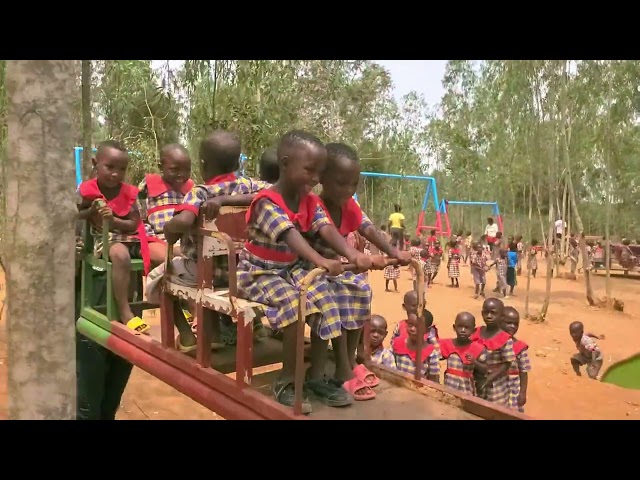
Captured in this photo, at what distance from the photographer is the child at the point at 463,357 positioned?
468 cm

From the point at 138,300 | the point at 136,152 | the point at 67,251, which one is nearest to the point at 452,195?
the point at 136,152

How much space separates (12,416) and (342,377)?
1444mm

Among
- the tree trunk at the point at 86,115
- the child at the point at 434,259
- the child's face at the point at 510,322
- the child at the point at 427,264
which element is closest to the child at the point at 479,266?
the child at the point at 427,264

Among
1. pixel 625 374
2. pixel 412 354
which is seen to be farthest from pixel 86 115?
pixel 625 374

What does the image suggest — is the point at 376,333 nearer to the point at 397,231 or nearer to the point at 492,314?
the point at 492,314

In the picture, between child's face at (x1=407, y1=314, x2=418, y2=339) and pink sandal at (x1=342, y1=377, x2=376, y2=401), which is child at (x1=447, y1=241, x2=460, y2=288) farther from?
pink sandal at (x1=342, y1=377, x2=376, y2=401)

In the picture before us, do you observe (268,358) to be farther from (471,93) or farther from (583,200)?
(583,200)

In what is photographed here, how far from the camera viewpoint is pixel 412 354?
4.74 metres

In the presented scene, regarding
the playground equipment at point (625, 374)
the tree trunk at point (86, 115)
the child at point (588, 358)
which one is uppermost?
the tree trunk at point (86, 115)

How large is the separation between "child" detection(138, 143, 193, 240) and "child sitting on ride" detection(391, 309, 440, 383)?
80.8 inches

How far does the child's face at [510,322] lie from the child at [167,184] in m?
3.25

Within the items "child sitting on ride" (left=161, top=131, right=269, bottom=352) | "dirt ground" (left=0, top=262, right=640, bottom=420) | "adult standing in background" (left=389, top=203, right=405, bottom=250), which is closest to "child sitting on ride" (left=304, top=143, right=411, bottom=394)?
"child sitting on ride" (left=161, top=131, right=269, bottom=352)

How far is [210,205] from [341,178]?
0.70m

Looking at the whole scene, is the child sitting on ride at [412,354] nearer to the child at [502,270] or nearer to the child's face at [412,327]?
the child's face at [412,327]
